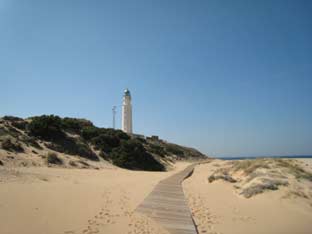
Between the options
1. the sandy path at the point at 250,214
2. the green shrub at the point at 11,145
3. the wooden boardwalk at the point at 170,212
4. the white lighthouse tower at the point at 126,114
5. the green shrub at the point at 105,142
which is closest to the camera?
the wooden boardwalk at the point at 170,212

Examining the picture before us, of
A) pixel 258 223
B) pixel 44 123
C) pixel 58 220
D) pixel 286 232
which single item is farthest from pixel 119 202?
pixel 44 123

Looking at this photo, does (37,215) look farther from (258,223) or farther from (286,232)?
(286,232)

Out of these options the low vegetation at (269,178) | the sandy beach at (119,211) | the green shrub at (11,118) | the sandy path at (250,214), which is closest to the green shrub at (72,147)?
the green shrub at (11,118)

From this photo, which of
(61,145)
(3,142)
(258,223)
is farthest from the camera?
(61,145)

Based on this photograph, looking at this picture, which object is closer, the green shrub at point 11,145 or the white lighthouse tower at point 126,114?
the green shrub at point 11,145

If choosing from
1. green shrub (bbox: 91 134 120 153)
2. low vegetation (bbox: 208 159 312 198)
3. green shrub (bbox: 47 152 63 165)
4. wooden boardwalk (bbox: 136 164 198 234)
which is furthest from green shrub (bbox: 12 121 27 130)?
wooden boardwalk (bbox: 136 164 198 234)

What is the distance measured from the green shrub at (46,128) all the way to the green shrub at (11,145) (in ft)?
18.5

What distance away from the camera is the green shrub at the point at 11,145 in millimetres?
23391

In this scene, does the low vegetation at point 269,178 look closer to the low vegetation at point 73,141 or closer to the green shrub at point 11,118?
the low vegetation at point 73,141

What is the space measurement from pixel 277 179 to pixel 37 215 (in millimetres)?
12507

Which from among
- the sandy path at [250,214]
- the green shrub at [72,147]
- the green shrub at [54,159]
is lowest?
the sandy path at [250,214]

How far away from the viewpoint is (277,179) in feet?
46.3

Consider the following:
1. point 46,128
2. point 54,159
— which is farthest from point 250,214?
point 46,128

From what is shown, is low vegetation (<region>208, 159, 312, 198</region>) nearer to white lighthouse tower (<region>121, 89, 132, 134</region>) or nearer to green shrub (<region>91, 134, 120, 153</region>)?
green shrub (<region>91, 134, 120, 153</region>)
